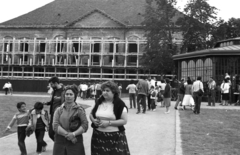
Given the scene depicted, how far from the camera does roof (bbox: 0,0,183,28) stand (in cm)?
4875

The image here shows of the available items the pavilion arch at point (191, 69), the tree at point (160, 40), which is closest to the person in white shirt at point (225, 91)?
the pavilion arch at point (191, 69)

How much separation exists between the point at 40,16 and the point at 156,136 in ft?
153

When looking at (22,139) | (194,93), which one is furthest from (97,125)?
(194,93)

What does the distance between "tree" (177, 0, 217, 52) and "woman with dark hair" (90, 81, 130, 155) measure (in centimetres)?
3172

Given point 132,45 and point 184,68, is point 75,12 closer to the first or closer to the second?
point 132,45

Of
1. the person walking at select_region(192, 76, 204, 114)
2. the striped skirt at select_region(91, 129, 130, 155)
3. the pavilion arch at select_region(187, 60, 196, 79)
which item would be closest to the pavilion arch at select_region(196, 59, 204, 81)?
the pavilion arch at select_region(187, 60, 196, 79)

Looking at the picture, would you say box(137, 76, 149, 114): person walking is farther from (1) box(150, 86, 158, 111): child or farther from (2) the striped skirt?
(2) the striped skirt

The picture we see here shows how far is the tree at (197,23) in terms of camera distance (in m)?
34.5

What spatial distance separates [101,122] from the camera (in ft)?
15.2

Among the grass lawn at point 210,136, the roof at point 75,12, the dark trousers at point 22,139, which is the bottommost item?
the grass lawn at point 210,136

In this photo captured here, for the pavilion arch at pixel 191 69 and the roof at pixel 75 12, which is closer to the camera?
the pavilion arch at pixel 191 69

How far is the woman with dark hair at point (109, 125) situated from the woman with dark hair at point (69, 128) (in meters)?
0.21

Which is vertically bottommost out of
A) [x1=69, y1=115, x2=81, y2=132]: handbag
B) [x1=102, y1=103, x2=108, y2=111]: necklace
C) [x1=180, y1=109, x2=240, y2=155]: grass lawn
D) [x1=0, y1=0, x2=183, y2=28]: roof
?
[x1=180, y1=109, x2=240, y2=155]: grass lawn

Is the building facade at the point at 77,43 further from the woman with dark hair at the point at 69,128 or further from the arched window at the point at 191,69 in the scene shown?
the woman with dark hair at the point at 69,128
